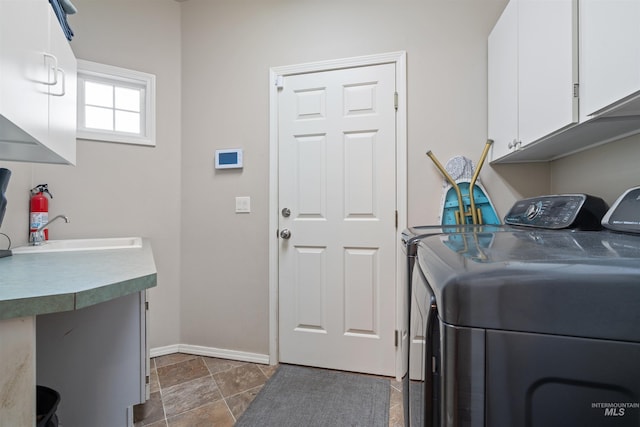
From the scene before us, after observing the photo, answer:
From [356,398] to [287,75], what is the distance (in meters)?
2.22

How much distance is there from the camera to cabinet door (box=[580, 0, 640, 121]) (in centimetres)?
76

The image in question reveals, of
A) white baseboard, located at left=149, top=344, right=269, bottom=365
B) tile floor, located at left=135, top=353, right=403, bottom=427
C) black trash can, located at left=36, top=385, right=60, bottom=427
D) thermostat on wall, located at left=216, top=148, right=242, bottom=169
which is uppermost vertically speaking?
thermostat on wall, located at left=216, top=148, right=242, bottom=169

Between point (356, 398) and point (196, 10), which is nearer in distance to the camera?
point (356, 398)

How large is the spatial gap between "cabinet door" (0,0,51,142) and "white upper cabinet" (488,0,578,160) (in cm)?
174

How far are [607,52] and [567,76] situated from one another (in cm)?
18

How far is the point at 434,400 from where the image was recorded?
466mm

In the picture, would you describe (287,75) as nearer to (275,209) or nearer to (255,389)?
(275,209)

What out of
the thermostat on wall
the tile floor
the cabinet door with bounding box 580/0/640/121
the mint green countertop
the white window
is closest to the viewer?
the mint green countertop

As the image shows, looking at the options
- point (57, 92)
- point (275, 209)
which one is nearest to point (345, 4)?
point (275, 209)

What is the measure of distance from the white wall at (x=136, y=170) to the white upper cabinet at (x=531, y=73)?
230 cm

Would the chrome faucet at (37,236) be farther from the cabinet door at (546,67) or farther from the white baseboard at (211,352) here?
the cabinet door at (546,67)

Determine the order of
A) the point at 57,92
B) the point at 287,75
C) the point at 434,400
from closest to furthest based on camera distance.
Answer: the point at 434,400, the point at 57,92, the point at 287,75

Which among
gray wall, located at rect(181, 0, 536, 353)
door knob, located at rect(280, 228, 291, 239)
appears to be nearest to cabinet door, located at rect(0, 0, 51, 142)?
gray wall, located at rect(181, 0, 536, 353)

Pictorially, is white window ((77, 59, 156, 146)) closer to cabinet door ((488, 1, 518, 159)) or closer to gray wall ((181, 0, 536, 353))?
gray wall ((181, 0, 536, 353))
